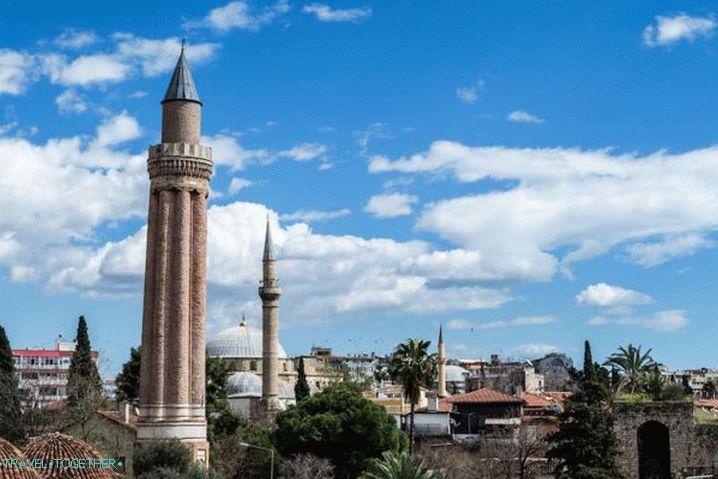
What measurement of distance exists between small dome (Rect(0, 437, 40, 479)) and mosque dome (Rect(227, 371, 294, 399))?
2292 inches

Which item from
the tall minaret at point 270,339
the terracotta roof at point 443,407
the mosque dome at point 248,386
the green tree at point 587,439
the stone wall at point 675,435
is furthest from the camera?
the mosque dome at point 248,386

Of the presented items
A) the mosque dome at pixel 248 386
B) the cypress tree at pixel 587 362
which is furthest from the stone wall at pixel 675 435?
the mosque dome at pixel 248 386

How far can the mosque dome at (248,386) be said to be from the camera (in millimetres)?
75438

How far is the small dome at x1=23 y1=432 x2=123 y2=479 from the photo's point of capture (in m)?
18.0

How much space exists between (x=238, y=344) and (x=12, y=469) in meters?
72.0

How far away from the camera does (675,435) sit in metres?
40.4

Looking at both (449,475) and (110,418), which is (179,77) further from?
(449,475)

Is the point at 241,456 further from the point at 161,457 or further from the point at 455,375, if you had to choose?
the point at 455,375

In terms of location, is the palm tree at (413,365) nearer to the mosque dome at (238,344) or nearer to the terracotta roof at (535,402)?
the terracotta roof at (535,402)

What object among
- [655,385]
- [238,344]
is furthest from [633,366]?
[238,344]

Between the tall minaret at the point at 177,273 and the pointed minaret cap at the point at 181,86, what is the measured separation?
0.04m

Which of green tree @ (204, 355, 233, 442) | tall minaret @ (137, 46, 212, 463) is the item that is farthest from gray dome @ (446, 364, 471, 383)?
tall minaret @ (137, 46, 212, 463)

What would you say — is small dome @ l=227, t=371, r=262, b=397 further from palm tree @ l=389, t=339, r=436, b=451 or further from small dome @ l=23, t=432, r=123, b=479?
small dome @ l=23, t=432, r=123, b=479

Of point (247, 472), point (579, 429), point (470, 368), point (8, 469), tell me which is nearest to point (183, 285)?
point (247, 472)
